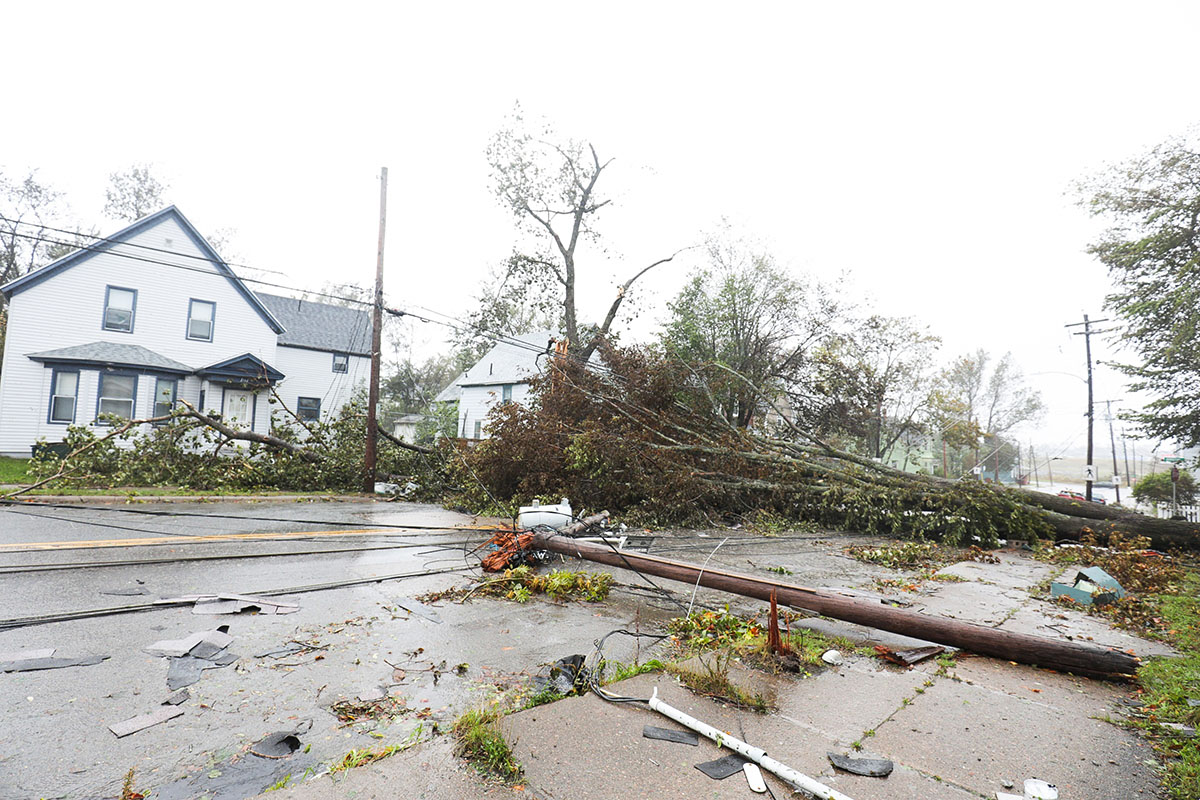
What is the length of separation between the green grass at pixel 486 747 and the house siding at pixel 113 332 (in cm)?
1738

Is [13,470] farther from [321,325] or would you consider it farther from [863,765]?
[863,765]

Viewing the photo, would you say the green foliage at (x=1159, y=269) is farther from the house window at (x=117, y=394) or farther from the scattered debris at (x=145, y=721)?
the house window at (x=117, y=394)

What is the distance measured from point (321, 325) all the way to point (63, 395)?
9126mm

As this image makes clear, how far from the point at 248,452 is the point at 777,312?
1697 cm

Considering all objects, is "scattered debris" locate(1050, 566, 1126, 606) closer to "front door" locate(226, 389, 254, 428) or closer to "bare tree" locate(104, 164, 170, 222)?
"front door" locate(226, 389, 254, 428)

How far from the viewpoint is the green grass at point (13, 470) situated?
1188cm

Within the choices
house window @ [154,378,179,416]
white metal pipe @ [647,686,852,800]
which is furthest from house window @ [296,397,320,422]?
white metal pipe @ [647,686,852,800]

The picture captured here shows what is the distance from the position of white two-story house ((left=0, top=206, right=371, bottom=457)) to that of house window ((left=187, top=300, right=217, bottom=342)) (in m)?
0.03

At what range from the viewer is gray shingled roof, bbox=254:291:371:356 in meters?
23.9

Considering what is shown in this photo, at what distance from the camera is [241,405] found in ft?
68.4

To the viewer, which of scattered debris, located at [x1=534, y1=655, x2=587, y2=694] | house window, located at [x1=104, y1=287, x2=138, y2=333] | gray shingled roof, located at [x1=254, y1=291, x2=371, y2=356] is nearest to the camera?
scattered debris, located at [x1=534, y1=655, x2=587, y2=694]

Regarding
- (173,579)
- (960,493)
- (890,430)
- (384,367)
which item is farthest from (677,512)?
(384,367)

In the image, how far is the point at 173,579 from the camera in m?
5.29

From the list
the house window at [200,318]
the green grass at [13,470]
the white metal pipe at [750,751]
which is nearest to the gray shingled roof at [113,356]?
the house window at [200,318]
